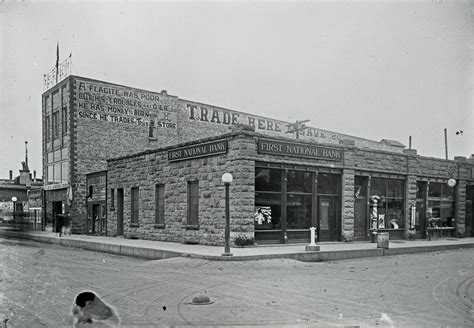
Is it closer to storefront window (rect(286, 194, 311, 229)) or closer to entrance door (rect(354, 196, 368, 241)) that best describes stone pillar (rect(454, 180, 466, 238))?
entrance door (rect(354, 196, 368, 241))

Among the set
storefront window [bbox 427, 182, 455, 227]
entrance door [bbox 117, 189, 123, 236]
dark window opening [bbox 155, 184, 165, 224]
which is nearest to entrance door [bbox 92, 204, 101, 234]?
entrance door [bbox 117, 189, 123, 236]

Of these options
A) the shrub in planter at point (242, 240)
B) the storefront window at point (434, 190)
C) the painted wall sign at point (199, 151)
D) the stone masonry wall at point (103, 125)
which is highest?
the stone masonry wall at point (103, 125)

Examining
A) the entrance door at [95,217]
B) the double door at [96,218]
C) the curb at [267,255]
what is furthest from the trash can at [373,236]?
the entrance door at [95,217]

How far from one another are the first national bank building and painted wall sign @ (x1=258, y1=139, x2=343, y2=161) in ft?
0.15

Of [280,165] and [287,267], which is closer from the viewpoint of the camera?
[287,267]

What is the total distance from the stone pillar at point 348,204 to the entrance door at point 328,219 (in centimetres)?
37

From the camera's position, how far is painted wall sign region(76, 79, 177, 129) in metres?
31.1

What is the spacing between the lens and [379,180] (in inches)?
970

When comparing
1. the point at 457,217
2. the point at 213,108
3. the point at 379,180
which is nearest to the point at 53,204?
the point at 213,108

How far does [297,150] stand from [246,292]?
11665 mm

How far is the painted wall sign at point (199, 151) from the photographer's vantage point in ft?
64.9

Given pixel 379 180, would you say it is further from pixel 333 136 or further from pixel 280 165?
pixel 333 136

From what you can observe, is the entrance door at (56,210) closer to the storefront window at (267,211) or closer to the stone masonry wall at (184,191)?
the stone masonry wall at (184,191)

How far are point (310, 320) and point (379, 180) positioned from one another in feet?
60.5
